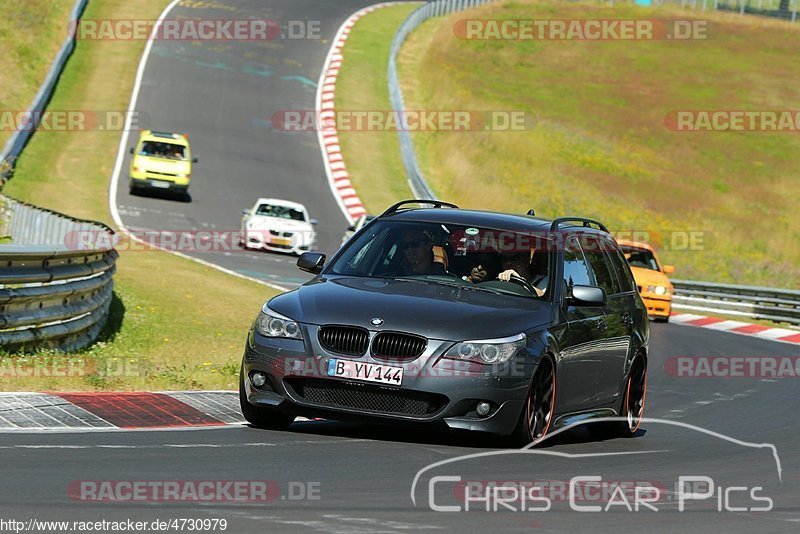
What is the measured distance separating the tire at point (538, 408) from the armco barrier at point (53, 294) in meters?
5.24

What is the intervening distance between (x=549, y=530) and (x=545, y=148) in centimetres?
4733

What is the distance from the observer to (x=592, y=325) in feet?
33.9

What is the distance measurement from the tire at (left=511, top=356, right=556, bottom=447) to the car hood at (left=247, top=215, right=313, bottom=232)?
24199 mm

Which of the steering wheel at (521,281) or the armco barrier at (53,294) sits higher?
the steering wheel at (521,281)

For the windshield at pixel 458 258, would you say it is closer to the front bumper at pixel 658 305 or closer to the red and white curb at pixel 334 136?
the front bumper at pixel 658 305

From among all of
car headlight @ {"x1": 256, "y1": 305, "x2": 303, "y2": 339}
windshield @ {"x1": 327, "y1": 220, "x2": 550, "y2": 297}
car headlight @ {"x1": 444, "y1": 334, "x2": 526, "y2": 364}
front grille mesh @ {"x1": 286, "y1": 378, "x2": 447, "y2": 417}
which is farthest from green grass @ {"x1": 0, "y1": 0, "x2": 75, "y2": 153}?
car headlight @ {"x1": 444, "y1": 334, "x2": 526, "y2": 364}

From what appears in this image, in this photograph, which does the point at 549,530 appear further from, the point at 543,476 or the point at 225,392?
the point at 225,392

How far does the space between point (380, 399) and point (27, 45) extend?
42822 millimetres

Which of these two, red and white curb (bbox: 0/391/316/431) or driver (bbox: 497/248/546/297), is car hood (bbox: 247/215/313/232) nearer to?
red and white curb (bbox: 0/391/316/431)

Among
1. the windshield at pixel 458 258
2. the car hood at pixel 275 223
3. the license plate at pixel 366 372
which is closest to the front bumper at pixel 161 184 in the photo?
the car hood at pixel 275 223

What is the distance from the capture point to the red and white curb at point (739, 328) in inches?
1031

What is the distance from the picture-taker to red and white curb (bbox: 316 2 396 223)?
137 feet

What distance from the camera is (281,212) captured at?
34219 mm

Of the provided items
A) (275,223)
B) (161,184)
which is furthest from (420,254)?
(161,184)
